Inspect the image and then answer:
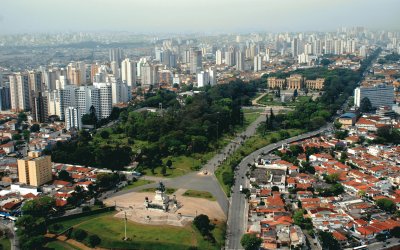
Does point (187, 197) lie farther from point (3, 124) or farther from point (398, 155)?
point (3, 124)

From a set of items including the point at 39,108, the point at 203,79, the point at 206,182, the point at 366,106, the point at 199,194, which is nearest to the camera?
the point at 199,194

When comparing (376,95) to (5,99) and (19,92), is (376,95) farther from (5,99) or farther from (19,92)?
(5,99)

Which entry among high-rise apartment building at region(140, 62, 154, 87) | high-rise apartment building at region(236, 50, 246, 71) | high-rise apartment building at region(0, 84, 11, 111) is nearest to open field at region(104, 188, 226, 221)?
high-rise apartment building at region(0, 84, 11, 111)

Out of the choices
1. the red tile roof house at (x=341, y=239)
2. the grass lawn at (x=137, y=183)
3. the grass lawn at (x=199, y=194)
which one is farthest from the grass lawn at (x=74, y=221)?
the red tile roof house at (x=341, y=239)

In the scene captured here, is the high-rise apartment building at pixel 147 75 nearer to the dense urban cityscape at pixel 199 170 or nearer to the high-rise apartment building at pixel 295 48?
the dense urban cityscape at pixel 199 170

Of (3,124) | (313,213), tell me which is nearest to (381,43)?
(3,124)

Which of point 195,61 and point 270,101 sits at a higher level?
point 195,61

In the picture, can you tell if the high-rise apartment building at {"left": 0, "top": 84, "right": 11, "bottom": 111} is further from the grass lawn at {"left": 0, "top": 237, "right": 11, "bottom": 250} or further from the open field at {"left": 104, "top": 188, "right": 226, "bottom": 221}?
the grass lawn at {"left": 0, "top": 237, "right": 11, "bottom": 250}

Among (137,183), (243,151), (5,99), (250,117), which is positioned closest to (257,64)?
(250,117)
